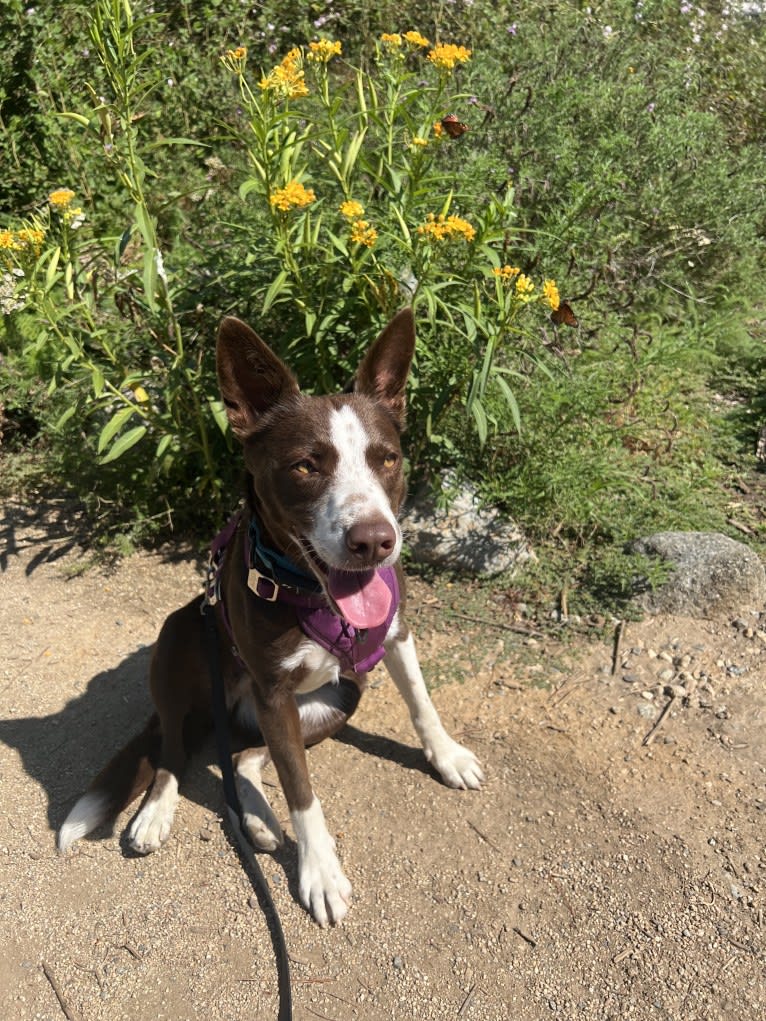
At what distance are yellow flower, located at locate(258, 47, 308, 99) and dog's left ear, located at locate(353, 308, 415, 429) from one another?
945 mm

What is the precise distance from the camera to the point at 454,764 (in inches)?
121

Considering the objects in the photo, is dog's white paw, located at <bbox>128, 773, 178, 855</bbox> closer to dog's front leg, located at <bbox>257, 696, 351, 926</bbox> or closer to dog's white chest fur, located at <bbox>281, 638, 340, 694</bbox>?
dog's front leg, located at <bbox>257, 696, 351, 926</bbox>

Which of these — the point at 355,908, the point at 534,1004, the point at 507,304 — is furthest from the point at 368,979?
the point at 507,304

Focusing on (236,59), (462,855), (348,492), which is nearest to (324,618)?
(348,492)

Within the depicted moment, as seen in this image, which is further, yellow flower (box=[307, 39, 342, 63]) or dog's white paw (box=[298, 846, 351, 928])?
yellow flower (box=[307, 39, 342, 63])

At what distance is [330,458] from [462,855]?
1394 millimetres

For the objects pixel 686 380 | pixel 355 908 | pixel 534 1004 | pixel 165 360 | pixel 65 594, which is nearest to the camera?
pixel 534 1004

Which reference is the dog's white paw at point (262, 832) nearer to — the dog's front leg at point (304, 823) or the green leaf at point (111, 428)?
the dog's front leg at point (304, 823)

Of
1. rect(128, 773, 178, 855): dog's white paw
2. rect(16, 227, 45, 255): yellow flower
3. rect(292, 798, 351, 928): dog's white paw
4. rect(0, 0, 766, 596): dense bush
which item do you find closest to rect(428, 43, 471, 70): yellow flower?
rect(0, 0, 766, 596): dense bush

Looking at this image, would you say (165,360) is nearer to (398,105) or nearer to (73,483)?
(73,483)

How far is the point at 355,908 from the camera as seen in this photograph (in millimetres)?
2713

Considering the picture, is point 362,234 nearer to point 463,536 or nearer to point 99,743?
point 463,536

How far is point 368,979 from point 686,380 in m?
3.62

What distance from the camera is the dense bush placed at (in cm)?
335
